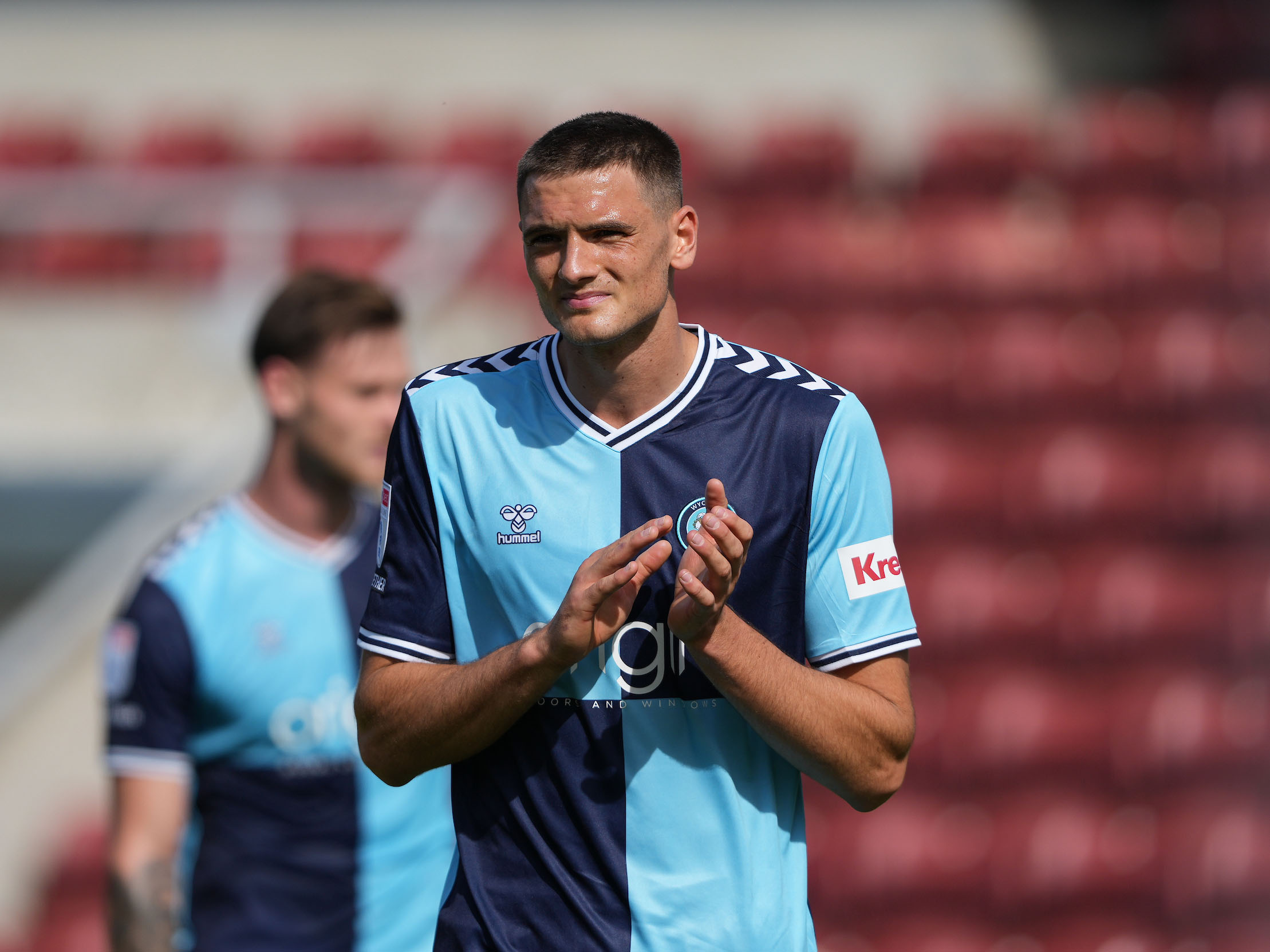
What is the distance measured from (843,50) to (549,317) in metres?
8.52

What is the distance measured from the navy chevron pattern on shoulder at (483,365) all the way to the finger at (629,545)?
0.54 meters

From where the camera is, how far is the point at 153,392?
7.15m

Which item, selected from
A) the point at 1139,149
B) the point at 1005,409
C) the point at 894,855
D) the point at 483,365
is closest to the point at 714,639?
the point at 483,365

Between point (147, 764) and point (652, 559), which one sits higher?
point (652, 559)

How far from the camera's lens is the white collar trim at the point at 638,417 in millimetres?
2211

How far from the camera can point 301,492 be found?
3605 millimetres

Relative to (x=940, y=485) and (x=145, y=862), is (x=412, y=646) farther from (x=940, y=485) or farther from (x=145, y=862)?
(x=940, y=485)

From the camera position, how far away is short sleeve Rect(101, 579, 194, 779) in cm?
321

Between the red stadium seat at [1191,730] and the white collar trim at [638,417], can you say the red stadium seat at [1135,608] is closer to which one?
the red stadium seat at [1191,730]

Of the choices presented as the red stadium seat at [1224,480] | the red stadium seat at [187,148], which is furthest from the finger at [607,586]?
the red stadium seat at [187,148]

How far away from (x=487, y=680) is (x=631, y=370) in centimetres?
52

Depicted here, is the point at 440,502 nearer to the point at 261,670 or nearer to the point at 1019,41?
the point at 261,670

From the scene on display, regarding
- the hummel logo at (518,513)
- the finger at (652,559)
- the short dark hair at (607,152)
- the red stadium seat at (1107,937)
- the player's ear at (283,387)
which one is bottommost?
the red stadium seat at (1107,937)

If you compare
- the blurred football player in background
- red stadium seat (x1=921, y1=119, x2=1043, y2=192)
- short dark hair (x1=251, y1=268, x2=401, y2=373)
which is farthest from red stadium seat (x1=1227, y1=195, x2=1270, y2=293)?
the blurred football player in background
